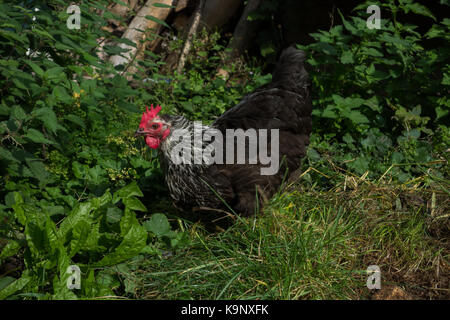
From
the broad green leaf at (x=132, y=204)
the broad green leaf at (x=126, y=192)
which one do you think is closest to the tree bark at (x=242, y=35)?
the broad green leaf at (x=126, y=192)

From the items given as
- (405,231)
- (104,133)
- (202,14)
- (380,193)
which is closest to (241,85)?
(202,14)

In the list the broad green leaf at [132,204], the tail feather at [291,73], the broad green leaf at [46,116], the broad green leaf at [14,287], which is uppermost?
the tail feather at [291,73]

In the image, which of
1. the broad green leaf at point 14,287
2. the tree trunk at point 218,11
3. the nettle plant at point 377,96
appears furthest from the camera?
the tree trunk at point 218,11

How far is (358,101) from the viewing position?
3846 mm

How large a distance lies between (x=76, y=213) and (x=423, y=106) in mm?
3377

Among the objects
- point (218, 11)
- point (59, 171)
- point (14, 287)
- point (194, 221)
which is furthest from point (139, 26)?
point (14, 287)

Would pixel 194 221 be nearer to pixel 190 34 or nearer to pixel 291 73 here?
pixel 291 73

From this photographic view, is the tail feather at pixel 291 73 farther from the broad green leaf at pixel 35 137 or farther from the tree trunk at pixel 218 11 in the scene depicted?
the tree trunk at pixel 218 11

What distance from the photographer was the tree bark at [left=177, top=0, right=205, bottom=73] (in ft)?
17.5

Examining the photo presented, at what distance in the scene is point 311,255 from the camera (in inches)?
93.4

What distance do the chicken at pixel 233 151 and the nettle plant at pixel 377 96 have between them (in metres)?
0.63

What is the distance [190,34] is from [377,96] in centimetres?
257

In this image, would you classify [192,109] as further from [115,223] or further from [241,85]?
[115,223]

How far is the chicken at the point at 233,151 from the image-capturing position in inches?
110
